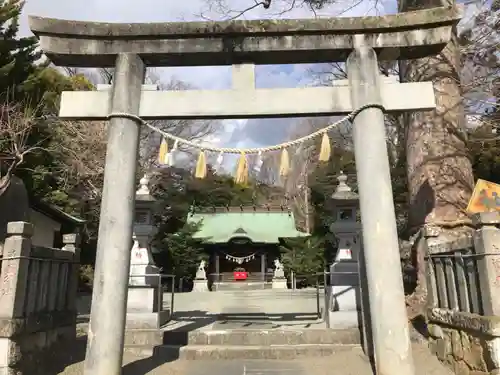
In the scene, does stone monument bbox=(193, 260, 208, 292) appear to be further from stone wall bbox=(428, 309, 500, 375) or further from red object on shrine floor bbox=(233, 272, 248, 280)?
stone wall bbox=(428, 309, 500, 375)

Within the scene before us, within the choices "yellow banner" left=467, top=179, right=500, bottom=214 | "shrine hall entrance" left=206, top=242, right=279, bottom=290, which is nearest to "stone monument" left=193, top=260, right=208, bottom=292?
"shrine hall entrance" left=206, top=242, right=279, bottom=290

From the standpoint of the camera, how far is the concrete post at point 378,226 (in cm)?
466

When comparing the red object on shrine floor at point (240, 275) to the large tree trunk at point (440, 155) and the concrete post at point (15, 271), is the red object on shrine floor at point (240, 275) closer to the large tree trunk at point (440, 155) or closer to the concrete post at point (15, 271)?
the large tree trunk at point (440, 155)

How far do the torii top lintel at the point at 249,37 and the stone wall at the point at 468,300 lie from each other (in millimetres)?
2666

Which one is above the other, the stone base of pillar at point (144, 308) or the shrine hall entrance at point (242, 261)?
the shrine hall entrance at point (242, 261)

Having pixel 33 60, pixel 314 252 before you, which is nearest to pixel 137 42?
pixel 33 60

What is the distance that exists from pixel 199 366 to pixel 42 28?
539 centimetres

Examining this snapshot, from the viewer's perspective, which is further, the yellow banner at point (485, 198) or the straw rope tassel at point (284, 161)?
the yellow banner at point (485, 198)

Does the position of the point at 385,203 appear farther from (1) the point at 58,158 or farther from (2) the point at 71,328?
(1) the point at 58,158

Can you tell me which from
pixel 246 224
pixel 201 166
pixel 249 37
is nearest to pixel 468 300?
pixel 201 166

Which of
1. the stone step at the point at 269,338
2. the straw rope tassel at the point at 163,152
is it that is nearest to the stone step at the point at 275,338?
the stone step at the point at 269,338

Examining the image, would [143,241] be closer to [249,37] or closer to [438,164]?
[249,37]

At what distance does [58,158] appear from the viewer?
2006 cm

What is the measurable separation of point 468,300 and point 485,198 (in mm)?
2002
